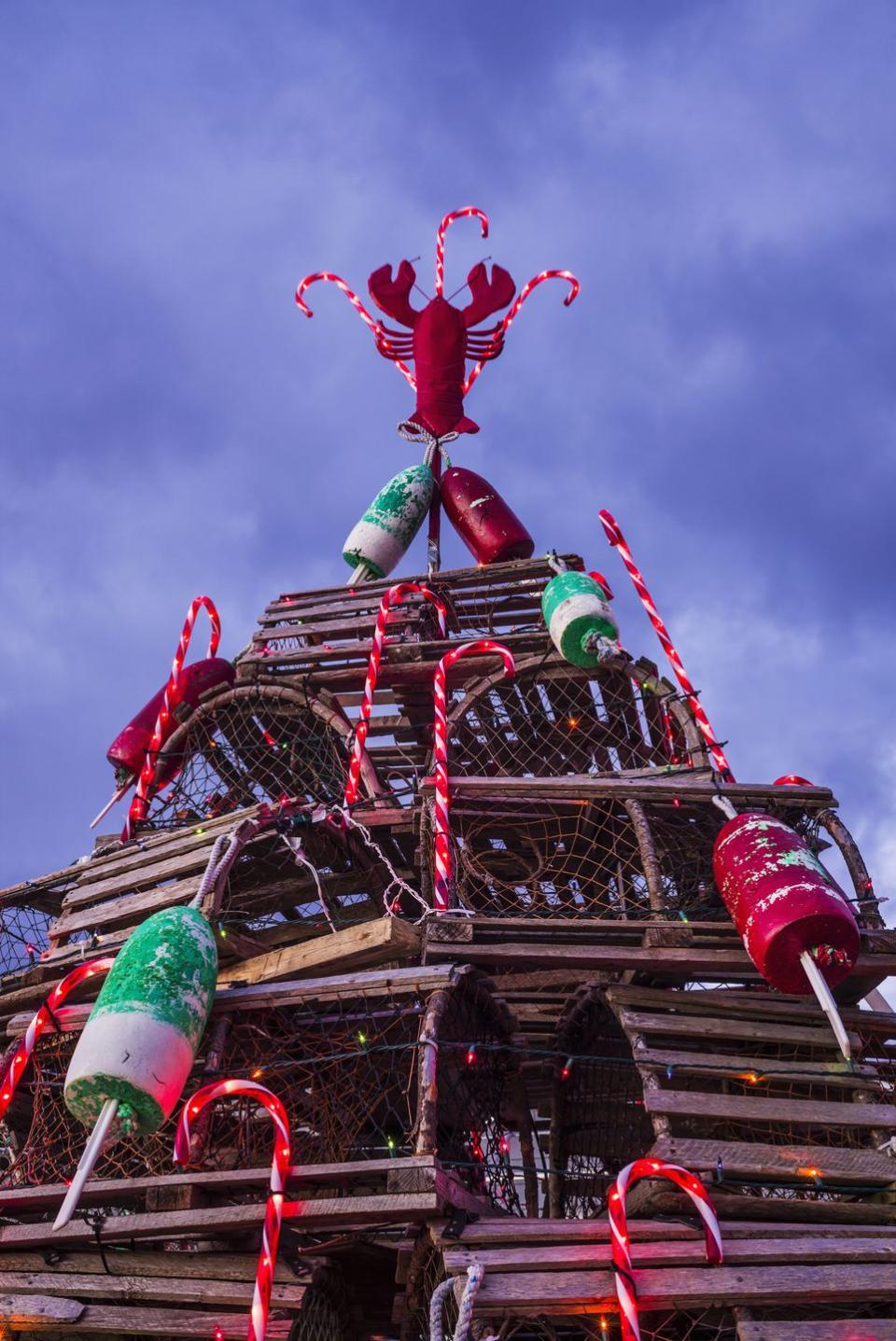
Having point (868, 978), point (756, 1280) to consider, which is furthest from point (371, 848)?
point (756, 1280)

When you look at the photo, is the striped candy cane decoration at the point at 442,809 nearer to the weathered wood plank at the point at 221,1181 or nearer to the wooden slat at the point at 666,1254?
the weathered wood plank at the point at 221,1181

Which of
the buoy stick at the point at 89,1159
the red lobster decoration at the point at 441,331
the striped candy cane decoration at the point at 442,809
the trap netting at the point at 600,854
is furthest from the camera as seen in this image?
the red lobster decoration at the point at 441,331

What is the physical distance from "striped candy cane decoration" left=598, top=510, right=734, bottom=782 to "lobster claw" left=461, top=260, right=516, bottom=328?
14.4 ft

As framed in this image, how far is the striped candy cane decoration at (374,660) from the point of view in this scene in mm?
6715

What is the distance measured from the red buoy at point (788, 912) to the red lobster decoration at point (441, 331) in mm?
6988

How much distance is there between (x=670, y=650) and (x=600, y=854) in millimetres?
1562

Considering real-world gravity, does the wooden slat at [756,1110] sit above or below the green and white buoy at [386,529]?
below

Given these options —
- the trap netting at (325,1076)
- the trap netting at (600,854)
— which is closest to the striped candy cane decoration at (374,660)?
the trap netting at (600,854)

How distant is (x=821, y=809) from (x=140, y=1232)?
3819 millimetres

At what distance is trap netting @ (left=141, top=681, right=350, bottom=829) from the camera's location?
7.31 metres

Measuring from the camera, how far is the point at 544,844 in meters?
6.96

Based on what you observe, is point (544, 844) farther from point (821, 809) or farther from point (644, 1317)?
point (644, 1317)

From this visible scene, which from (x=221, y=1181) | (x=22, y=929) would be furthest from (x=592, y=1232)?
(x=22, y=929)

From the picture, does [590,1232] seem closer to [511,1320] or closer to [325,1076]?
[511,1320]
